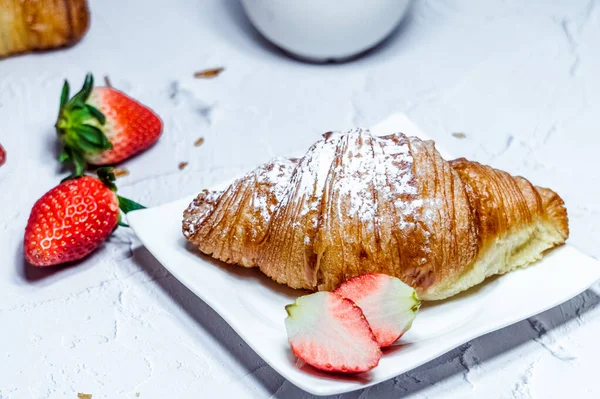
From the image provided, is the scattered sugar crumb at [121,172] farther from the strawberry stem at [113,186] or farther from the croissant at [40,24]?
the croissant at [40,24]

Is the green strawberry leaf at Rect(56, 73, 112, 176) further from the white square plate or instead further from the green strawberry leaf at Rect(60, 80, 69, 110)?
the white square plate

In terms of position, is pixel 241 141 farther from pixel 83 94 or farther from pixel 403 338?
pixel 403 338

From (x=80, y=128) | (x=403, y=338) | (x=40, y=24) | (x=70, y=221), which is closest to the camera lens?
(x=403, y=338)

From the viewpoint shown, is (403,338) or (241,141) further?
(241,141)

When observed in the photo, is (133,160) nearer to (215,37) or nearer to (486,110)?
(215,37)

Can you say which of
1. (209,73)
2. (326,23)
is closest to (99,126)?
(209,73)

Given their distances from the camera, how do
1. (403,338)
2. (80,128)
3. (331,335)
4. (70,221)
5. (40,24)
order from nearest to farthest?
(331,335) → (403,338) → (70,221) → (80,128) → (40,24)

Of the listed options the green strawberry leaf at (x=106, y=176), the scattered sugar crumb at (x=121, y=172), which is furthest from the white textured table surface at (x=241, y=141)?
the green strawberry leaf at (x=106, y=176)

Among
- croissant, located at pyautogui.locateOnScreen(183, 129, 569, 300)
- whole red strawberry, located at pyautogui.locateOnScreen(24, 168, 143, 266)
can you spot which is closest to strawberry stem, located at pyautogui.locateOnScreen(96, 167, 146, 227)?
whole red strawberry, located at pyautogui.locateOnScreen(24, 168, 143, 266)
